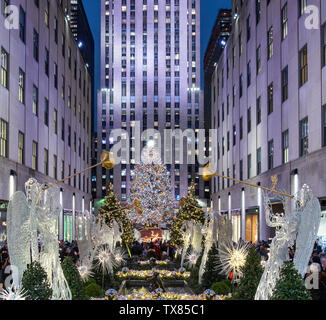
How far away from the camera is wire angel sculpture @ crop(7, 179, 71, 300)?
1027 centimetres

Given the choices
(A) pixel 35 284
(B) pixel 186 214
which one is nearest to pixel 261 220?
(B) pixel 186 214

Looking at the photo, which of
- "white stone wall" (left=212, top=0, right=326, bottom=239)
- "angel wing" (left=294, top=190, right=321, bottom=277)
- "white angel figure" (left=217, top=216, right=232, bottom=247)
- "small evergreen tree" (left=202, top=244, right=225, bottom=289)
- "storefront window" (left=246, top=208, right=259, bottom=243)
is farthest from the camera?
"storefront window" (left=246, top=208, right=259, bottom=243)

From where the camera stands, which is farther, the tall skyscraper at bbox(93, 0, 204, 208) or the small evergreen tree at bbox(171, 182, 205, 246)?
the tall skyscraper at bbox(93, 0, 204, 208)

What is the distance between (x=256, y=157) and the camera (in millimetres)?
37594

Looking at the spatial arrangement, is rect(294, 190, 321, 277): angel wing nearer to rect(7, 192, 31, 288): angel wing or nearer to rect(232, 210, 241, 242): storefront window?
rect(7, 192, 31, 288): angel wing

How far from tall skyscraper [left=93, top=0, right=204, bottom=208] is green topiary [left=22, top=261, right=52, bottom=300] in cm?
9521

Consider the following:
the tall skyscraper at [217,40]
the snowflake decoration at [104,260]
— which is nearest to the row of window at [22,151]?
the snowflake decoration at [104,260]

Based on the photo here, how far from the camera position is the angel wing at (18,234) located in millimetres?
10219

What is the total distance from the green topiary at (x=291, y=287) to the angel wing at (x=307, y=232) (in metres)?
0.40

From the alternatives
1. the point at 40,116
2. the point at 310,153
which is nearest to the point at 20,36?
the point at 40,116

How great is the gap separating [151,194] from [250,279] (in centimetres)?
4432

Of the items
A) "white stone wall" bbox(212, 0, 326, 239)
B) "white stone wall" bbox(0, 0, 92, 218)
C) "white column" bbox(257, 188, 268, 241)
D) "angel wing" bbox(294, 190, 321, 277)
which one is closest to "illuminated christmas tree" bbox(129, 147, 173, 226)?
"white stone wall" bbox(0, 0, 92, 218)

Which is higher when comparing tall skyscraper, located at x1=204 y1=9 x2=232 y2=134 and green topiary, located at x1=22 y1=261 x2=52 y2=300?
tall skyscraper, located at x1=204 y1=9 x2=232 y2=134

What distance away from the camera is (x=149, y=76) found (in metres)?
107
